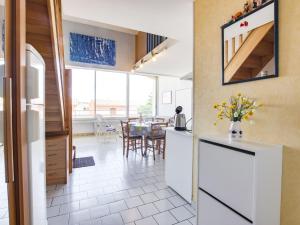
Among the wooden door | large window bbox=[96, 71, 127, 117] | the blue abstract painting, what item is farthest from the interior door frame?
large window bbox=[96, 71, 127, 117]

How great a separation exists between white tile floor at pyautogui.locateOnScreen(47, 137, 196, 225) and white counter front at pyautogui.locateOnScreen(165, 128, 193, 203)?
14 centimetres

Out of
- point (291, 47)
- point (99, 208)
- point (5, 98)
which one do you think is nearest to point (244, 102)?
point (291, 47)

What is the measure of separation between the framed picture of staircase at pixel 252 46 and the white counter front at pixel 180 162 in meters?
0.94

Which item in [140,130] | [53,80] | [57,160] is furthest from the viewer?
[140,130]

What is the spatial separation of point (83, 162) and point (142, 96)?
16.7 ft

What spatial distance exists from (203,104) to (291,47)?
100cm

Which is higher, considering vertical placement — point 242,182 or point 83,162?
point 242,182

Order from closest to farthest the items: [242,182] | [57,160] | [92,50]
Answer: [242,182]
[57,160]
[92,50]

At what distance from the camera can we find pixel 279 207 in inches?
51.9

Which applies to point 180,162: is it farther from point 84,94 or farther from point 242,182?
point 84,94

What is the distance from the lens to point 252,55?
152 cm

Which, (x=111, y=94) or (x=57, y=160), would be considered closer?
(x=57, y=160)

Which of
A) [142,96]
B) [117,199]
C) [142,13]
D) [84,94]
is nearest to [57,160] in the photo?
[117,199]

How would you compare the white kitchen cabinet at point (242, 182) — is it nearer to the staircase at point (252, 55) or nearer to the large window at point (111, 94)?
the staircase at point (252, 55)
